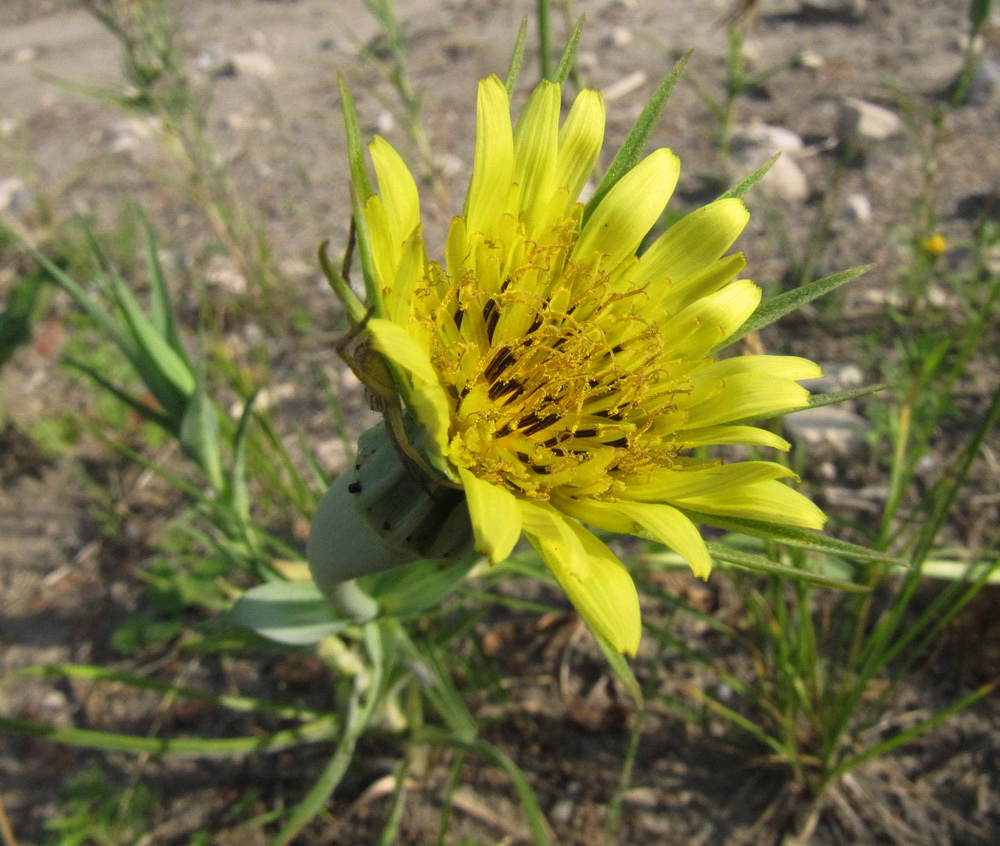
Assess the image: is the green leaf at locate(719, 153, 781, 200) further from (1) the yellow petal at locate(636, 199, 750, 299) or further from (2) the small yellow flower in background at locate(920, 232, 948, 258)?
(2) the small yellow flower in background at locate(920, 232, 948, 258)

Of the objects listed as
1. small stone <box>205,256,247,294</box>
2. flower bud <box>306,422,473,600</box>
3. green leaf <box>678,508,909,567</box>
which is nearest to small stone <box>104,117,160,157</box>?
small stone <box>205,256,247,294</box>

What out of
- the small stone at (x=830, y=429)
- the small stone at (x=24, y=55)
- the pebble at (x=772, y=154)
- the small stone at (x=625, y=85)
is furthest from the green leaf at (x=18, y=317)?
the small stone at (x=24, y=55)

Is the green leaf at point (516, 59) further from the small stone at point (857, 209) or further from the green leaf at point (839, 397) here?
the small stone at point (857, 209)

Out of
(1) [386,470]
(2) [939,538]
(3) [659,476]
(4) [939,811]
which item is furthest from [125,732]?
(2) [939,538]

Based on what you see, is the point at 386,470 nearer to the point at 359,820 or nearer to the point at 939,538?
the point at 359,820

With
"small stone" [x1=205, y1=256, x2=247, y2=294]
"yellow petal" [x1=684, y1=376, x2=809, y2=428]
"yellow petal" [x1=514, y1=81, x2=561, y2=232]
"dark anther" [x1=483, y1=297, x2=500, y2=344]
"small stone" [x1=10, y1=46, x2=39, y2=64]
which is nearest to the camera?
"yellow petal" [x1=684, y1=376, x2=809, y2=428]
